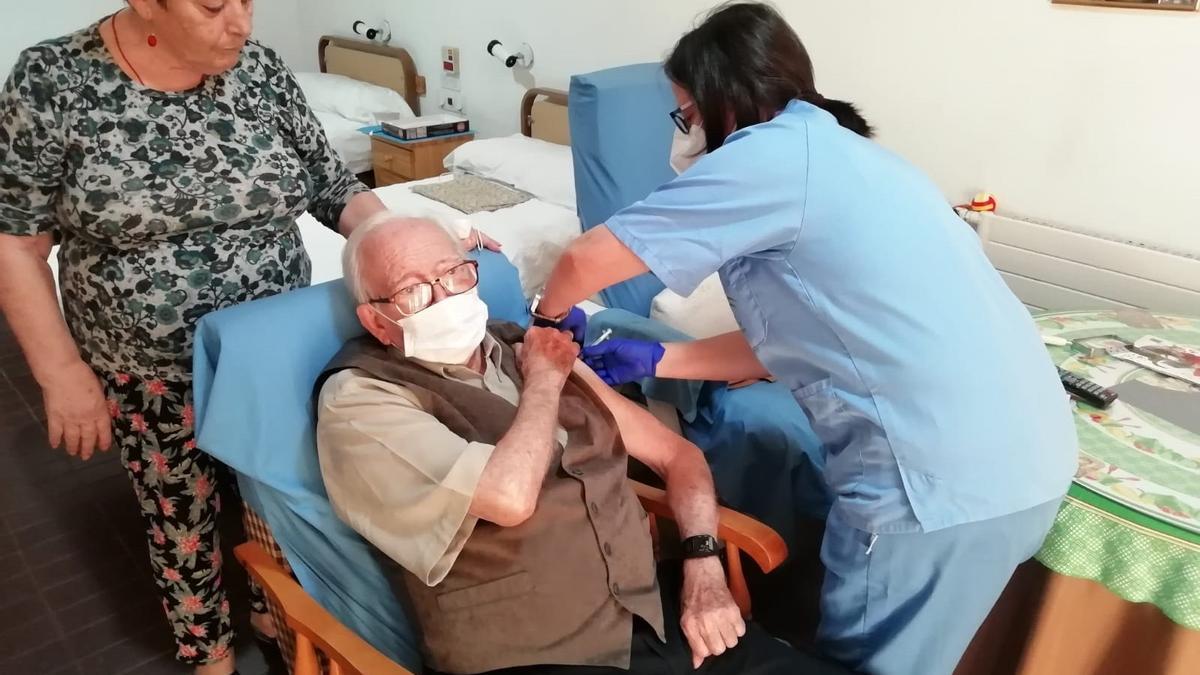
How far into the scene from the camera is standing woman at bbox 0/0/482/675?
1250mm

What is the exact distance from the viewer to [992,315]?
1.13 m

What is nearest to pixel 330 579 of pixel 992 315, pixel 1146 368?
pixel 992 315

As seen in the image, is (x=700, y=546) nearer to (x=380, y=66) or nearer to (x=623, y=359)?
(x=623, y=359)

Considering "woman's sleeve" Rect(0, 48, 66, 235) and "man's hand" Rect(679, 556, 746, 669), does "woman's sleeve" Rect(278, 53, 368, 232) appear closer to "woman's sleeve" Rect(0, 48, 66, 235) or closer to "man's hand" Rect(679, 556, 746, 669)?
"woman's sleeve" Rect(0, 48, 66, 235)

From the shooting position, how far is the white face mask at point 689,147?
129 centimetres

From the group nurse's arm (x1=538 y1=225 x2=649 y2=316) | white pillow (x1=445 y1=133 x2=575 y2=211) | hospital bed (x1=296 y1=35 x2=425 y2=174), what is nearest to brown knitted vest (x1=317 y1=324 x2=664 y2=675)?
nurse's arm (x1=538 y1=225 x2=649 y2=316)

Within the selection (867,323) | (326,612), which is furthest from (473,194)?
(867,323)

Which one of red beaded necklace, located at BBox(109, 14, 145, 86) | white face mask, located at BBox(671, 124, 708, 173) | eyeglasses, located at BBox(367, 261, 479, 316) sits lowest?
eyeglasses, located at BBox(367, 261, 479, 316)

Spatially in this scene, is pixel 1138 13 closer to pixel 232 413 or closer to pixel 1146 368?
pixel 1146 368

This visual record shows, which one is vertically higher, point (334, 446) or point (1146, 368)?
point (334, 446)

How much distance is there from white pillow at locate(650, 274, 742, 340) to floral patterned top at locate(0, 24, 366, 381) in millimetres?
944

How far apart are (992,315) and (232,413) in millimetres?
1134

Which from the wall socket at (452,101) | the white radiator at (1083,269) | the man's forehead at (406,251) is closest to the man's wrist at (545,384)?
the man's forehead at (406,251)

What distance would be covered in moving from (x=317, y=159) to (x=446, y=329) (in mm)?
561
